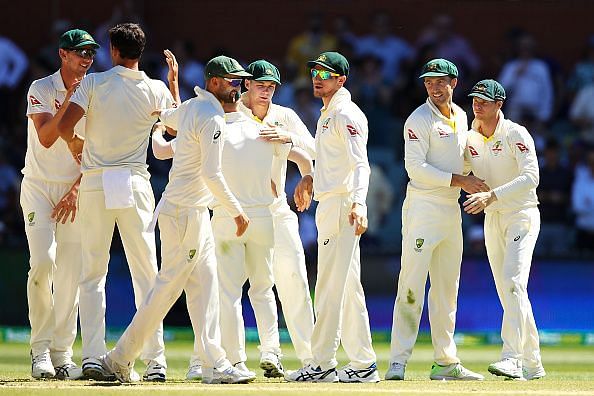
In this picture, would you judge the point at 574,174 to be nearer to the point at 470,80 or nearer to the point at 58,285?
the point at 470,80

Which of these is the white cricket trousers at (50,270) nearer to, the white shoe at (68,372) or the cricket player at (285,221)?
the white shoe at (68,372)

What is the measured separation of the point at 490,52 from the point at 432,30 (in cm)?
96

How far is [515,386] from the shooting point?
946cm

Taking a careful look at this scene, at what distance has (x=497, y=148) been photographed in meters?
10.7

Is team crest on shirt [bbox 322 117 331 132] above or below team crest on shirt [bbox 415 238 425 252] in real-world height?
above

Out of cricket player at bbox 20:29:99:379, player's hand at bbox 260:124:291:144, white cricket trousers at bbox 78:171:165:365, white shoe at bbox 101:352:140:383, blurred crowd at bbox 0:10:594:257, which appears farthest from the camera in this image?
blurred crowd at bbox 0:10:594:257

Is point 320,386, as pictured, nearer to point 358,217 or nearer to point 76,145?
point 358,217

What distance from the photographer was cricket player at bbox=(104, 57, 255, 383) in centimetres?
913

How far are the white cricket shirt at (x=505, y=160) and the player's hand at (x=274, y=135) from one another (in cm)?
147

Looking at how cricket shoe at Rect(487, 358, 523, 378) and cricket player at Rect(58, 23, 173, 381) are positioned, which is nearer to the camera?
cricket player at Rect(58, 23, 173, 381)

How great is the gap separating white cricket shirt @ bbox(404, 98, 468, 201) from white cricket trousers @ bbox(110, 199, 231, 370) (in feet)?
5.93

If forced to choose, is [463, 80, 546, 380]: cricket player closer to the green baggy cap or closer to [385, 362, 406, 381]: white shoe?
[385, 362, 406, 381]: white shoe

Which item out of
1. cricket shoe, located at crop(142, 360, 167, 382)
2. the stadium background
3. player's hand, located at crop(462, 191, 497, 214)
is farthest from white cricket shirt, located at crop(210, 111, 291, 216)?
the stadium background

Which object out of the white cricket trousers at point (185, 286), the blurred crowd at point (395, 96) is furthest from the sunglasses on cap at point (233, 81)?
the blurred crowd at point (395, 96)
